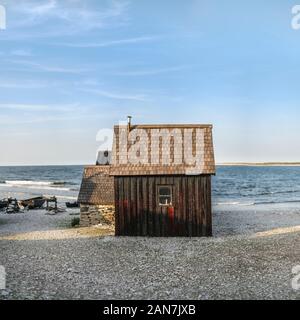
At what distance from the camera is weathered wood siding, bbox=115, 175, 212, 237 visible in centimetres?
2317

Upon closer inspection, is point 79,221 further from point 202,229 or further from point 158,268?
point 158,268

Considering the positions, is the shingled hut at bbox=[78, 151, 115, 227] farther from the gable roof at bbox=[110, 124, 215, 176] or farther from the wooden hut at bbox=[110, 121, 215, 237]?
the gable roof at bbox=[110, 124, 215, 176]

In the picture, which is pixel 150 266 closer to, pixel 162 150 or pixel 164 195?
pixel 164 195

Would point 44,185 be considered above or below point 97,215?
below

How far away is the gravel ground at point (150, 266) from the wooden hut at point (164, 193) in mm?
903

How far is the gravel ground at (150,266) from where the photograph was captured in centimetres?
1392

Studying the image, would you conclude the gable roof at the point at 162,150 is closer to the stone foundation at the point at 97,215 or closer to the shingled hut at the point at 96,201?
the shingled hut at the point at 96,201

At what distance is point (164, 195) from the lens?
2342 centimetres

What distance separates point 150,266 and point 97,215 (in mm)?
11766

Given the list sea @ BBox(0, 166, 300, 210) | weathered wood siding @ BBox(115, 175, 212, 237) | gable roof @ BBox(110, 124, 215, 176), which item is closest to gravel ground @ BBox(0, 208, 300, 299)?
weathered wood siding @ BBox(115, 175, 212, 237)

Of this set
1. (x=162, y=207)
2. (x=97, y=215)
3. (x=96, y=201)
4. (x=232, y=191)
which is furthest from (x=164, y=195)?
(x=232, y=191)
